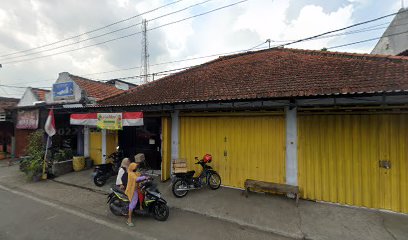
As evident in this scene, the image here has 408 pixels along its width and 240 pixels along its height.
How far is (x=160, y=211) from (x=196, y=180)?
76.3 inches

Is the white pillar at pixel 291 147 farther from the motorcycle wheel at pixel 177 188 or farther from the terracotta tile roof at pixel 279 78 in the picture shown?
the motorcycle wheel at pixel 177 188

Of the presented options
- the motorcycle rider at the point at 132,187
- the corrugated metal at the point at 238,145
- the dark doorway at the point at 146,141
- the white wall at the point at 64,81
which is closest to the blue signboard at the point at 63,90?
the white wall at the point at 64,81

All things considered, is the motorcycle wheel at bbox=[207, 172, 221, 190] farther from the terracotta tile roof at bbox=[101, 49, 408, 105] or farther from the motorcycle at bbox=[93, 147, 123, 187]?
the motorcycle at bbox=[93, 147, 123, 187]

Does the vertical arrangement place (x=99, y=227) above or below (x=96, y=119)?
below

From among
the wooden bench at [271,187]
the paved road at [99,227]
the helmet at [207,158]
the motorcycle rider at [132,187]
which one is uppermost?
the helmet at [207,158]

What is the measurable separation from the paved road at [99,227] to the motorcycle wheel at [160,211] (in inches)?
5.5

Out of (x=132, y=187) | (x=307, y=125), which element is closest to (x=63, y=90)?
(x=132, y=187)

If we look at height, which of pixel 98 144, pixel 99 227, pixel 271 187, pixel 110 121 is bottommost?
pixel 99 227

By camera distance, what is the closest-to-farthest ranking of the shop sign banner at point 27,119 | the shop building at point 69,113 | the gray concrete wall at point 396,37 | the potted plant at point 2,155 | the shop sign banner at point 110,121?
the shop sign banner at point 110,121 → the shop building at point 69,113 → the shop sign banner at point 27,119 → the gray concrete wall at point 396,37 → the potted plant at point 2,155

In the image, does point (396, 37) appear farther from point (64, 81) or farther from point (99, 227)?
point (64, 81)

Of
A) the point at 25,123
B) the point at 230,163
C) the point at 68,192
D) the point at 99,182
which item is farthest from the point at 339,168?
the point at 25,123

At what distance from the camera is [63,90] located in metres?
12.7

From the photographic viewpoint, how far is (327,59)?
8109 mm

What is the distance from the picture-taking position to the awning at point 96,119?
8.07 metres
